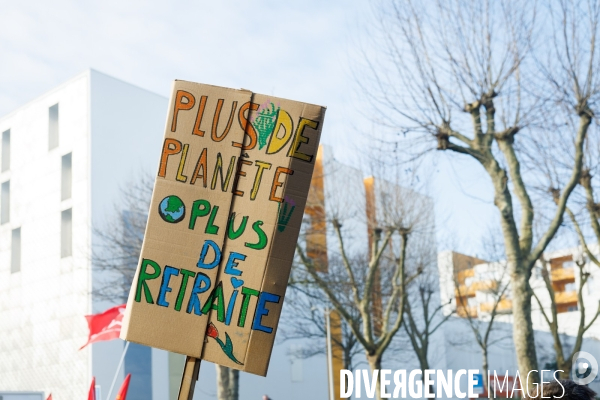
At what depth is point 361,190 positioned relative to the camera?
75.6 ft

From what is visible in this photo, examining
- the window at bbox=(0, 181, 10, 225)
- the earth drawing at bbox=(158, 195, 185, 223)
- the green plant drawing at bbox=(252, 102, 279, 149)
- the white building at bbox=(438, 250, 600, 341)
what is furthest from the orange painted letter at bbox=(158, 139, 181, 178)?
the white building at bbox=(438, 250, 600, 341)

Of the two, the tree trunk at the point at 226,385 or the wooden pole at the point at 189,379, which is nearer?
the wooden pole at the point at 189,379

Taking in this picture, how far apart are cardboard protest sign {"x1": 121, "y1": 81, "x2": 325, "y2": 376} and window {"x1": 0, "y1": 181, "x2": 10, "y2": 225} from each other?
32007 mm

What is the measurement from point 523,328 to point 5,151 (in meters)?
28.1

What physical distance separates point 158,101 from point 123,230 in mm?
10220

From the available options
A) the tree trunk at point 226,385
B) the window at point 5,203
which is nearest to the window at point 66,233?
the window at point 5,203

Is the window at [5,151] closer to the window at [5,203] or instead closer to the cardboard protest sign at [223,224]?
the window at [5,203]

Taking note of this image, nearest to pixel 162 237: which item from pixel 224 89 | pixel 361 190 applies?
pixel 224 89

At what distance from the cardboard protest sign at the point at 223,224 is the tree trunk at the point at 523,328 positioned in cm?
900

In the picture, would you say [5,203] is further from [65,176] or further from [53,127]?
[65,176]

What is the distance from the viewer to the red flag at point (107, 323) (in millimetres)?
10125

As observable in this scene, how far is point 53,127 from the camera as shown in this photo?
1265 inches

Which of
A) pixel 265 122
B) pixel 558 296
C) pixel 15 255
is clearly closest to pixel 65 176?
pixel 15 255

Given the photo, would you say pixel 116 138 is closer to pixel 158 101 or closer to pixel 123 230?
pixel 158 101
